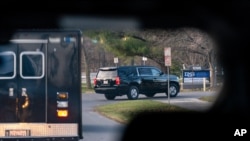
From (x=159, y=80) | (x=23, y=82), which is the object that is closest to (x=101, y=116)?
(x=159, y=80)

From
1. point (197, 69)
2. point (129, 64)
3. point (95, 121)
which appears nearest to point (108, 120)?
point (95, 121)

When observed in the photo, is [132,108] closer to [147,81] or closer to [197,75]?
[197,75]

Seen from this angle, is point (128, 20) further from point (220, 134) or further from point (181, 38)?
point (220, 134)

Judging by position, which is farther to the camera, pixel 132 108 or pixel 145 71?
pixel 145 71

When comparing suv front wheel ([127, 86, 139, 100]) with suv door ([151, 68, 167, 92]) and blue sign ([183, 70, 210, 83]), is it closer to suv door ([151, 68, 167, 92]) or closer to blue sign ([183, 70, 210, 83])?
suv door ([151, 68, 167, 92])

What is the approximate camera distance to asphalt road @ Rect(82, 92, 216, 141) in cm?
338

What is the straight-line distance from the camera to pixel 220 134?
2.96 m

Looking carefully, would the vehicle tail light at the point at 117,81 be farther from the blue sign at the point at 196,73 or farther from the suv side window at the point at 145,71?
the blue sign at the point at 196,73

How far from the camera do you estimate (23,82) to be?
13.9 ft

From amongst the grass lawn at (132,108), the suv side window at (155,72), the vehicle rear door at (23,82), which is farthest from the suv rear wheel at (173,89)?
the vehicle rear door at (23,82)

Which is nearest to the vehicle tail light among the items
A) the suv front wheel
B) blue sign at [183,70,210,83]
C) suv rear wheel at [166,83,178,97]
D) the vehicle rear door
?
the suv front wheel

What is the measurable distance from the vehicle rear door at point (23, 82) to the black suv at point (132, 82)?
0.60 meters

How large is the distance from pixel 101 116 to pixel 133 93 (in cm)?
50

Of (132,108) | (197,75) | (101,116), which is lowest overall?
(101,116)
